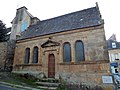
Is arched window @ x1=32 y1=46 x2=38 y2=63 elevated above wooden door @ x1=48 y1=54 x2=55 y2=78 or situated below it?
above

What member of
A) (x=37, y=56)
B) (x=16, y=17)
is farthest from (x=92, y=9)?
(x=16, y=17)

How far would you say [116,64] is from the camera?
24344mm

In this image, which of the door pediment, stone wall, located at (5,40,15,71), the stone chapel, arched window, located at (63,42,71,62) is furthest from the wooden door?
stone wall, located at (5,40,15,71)

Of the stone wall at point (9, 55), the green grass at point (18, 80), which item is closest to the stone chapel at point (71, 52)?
the stone wall at point (9, 55)

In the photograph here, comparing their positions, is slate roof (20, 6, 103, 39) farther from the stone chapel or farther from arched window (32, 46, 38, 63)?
arched window (32, 46, 38, 63)

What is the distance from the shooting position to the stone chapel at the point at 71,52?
35.3 ft

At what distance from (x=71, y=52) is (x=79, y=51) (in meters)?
0.80

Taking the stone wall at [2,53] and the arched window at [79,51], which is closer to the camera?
the arched window at [79,51]

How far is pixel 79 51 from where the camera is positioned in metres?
12.1

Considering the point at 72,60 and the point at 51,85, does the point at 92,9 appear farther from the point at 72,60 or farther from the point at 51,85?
the point at 51,85

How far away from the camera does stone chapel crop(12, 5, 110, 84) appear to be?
1076 centimetres

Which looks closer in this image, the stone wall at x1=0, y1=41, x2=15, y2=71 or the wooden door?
the wooden door

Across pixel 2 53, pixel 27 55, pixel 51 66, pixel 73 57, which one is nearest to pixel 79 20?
pixel 73 57

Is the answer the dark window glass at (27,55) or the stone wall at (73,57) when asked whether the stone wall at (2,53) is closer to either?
the stone wall at (73,57)
